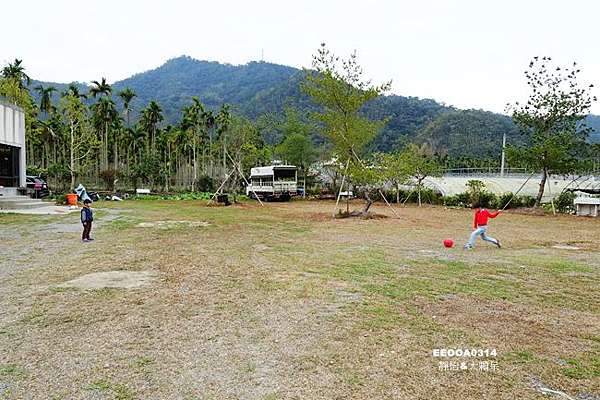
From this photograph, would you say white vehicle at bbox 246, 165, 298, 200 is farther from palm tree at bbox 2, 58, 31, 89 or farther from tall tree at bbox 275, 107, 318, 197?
palm tree at bbox 2, 58, 31, 89

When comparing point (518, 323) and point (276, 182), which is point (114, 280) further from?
point (276, 182)

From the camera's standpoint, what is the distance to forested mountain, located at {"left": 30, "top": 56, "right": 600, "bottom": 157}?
71.3 metres

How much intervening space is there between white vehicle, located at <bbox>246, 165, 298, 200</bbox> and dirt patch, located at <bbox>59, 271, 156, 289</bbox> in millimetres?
26517

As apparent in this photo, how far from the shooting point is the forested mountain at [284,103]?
234 ft

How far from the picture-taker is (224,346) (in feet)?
14.3

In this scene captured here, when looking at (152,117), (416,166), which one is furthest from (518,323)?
(152,117)

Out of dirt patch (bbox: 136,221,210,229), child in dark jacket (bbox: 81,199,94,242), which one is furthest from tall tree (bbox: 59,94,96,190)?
child in dark jacket (bbox: 81,199,94,242)

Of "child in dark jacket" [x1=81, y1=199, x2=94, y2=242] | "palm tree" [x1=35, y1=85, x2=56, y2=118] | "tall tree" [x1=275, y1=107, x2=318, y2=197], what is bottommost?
"child in dark jacket" [x1=81, y1=199, x2=94, y2=242]

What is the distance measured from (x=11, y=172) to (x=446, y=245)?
23.7m

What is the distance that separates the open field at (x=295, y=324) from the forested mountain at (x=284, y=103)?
42.6m

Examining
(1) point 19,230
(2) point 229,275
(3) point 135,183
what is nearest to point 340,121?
(1) point 19,230

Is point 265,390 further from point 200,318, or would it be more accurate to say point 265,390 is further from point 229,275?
point 229,275

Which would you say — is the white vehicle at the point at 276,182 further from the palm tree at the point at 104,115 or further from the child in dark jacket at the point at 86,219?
the child in dark jacket at the point at 86,219

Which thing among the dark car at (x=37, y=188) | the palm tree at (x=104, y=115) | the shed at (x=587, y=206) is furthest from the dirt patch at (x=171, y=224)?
the palm tree at (x=104, y=115)
